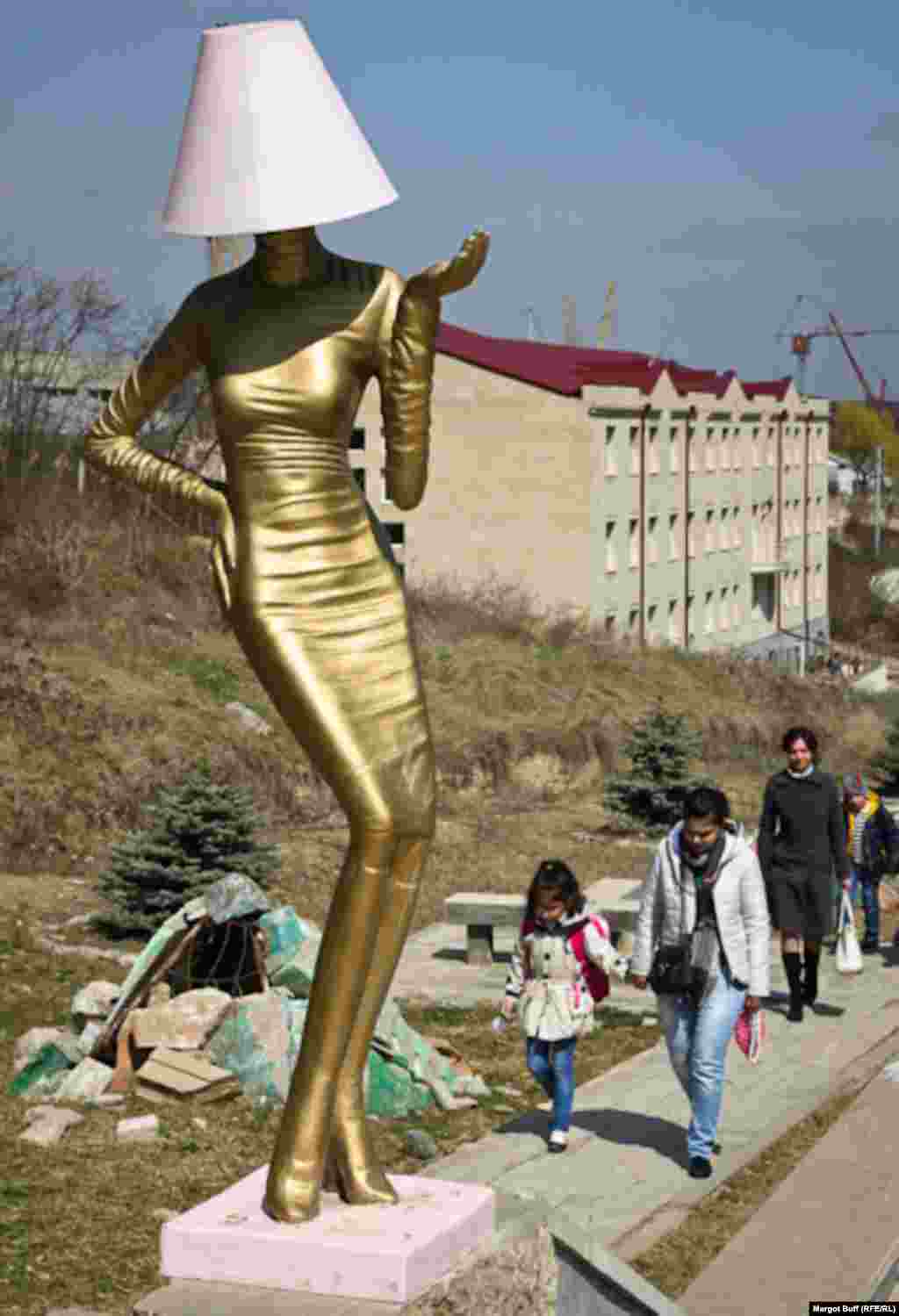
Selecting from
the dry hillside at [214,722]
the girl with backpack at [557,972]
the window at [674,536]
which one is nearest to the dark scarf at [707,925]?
the girl with backpack at [557,972]

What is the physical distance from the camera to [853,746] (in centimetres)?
3897

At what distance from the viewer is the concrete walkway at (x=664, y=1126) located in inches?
353

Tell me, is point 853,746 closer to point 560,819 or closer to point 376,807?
point 560,819

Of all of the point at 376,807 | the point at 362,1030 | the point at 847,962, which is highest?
the point at 376,807

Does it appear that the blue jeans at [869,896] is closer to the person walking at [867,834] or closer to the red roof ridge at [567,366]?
the person walking at [867,834]

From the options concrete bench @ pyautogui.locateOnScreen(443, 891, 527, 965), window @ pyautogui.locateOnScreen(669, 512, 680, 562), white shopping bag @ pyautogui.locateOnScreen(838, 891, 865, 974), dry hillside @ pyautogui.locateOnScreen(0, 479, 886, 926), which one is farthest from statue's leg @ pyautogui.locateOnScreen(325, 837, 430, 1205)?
window @ pyautogui.locateOnScreen(669, 512, 680, 562)

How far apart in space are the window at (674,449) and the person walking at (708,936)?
160 feet

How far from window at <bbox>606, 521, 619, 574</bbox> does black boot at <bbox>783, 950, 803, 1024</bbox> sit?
4044cm

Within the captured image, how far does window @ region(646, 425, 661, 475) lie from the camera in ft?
184

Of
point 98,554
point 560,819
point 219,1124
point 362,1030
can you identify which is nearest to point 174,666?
point 98,554

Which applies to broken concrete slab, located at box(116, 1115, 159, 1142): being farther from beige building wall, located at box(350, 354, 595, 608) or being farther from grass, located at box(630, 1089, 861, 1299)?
beige building wall, located at box(350, 354, 595, 608)

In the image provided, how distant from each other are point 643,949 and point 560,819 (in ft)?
50.2

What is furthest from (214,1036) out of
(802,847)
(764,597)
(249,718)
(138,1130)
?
(764,597)

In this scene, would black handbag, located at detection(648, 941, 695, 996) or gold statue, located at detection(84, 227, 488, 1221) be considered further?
black handbag, located at detection(648, 941, 695, 996)
